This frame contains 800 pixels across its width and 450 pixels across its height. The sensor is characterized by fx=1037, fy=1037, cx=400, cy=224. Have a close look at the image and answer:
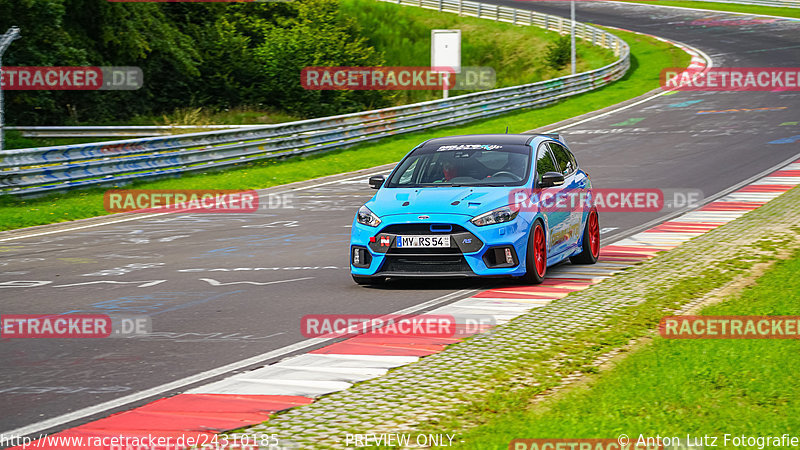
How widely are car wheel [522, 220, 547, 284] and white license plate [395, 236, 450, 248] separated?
90 cm

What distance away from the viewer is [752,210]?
1733 centimetres

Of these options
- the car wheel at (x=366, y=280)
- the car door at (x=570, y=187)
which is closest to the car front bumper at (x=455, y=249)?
the car wheel at (x=366, y=280)

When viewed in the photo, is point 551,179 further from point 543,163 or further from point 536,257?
point 536,257

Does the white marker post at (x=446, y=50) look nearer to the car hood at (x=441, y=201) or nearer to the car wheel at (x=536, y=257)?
the car hood at (x=441, y=201)

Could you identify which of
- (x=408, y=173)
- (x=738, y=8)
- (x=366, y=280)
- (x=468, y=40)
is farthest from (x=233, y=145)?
(x=738, y=8)

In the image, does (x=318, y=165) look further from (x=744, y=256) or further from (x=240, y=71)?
(x=240, y=71)

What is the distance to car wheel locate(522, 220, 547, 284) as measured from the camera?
11.0 m

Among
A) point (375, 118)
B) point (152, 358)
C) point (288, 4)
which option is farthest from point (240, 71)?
point (152, 358)

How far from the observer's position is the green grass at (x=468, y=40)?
57.7 metres

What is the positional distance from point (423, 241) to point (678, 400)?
4.94 meters

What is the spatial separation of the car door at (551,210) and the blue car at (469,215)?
1cm

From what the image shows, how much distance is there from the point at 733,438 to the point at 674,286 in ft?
17.7

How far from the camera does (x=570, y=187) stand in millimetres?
12508

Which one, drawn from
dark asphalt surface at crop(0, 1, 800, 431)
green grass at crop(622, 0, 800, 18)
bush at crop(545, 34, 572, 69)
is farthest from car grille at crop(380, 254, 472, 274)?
green grass at crop(622, 0, 800, 18)
